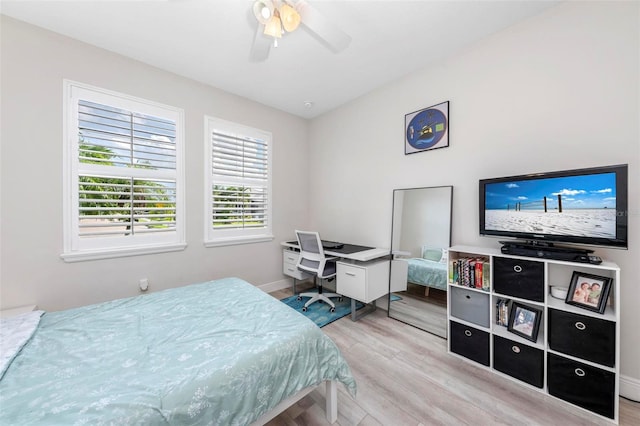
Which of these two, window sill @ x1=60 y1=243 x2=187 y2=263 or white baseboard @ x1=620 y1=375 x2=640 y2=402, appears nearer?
white baseboard @ x1=620 y1=375 x2=640 y2=402

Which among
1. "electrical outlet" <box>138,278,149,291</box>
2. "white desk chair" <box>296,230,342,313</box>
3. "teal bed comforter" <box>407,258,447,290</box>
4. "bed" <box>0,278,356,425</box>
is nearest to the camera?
"bed" <box>0,278,356,425</box>

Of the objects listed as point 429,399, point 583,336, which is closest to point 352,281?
point 429,399

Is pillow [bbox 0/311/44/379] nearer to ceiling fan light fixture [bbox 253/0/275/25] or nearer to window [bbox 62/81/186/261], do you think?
window [bbox 62/81/186/261]

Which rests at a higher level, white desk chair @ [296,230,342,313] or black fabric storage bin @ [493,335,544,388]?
white desk chair @ [296,230,342,313]

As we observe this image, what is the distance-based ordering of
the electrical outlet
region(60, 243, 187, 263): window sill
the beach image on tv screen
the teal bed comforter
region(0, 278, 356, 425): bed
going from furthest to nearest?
the electrical outlet
the teal bed comforter
region(60, 243, 187, 263): window sill
the beach image on tv screen
region(0, 278, 356, 425): bed

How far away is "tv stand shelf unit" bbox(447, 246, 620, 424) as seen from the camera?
1.39 meters

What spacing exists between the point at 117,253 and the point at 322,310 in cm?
225

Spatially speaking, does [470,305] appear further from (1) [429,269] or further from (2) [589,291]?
(2) [589,291]

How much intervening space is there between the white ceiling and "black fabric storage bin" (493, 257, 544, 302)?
1949mm

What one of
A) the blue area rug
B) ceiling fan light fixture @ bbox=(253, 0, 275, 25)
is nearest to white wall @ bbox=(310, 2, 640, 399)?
the blue area rug

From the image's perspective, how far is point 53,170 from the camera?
204cm

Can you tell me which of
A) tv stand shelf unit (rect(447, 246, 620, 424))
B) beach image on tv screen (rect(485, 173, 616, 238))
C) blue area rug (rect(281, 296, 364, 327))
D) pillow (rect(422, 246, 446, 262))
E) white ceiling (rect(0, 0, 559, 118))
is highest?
white ceiling (rect(0, 0, 559, 118))

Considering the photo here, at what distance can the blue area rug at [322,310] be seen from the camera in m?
2.65

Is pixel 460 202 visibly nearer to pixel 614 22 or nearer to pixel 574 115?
pixel 574 115
